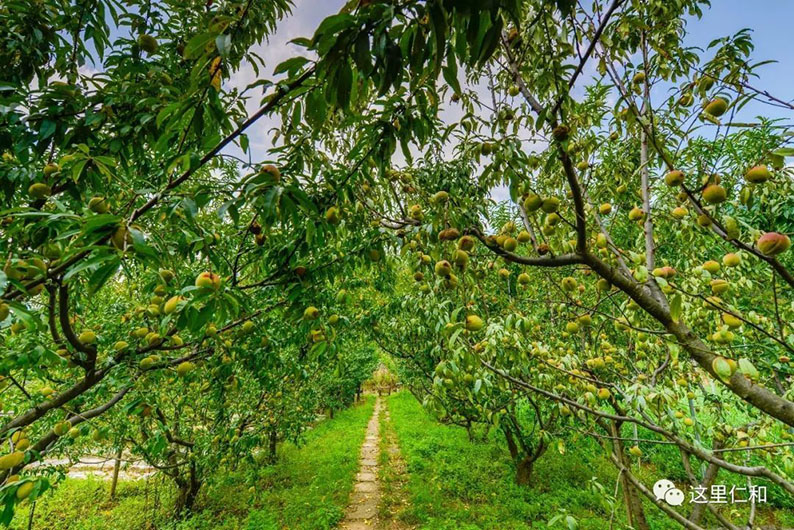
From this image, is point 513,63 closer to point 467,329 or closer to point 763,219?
point 467,329

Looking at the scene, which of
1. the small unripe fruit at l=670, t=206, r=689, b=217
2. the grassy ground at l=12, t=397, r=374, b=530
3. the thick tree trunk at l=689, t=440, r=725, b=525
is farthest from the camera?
the grassy ground at l=12, t=397, r=374, b=530

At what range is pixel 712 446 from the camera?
10.0 feet

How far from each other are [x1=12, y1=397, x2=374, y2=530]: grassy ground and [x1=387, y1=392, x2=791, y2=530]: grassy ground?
155 centimetres

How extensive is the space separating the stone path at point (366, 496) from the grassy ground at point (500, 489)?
0.63 m

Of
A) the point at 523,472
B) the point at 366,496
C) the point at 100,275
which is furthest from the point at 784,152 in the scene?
the point at 366,496

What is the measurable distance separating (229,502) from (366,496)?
8.11 ft

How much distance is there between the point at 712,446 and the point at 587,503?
360 centimetres

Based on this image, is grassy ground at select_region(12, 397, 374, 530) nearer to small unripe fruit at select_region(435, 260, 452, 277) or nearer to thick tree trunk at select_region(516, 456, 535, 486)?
thick tree trunk at select_region(516, 456, 535, 486)

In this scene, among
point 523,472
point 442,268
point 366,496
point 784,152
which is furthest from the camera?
point 366,496

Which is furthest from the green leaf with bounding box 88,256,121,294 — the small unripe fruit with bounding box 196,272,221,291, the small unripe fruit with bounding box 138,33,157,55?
the small unripe fruit with bounding box 138,33,157,55

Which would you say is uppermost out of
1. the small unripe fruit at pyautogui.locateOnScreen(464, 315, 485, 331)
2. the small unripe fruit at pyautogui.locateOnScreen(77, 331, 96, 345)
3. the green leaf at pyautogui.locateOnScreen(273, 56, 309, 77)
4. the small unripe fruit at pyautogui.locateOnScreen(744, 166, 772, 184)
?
the green leaf at pyautogui.locateOnScreen(273, 56, 309, 77)

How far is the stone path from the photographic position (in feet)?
18.0

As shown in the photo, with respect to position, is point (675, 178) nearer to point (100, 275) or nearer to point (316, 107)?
point (316, 107)

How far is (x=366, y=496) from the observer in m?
6.43
